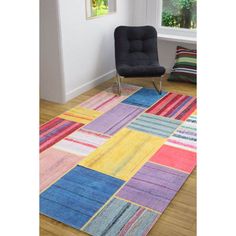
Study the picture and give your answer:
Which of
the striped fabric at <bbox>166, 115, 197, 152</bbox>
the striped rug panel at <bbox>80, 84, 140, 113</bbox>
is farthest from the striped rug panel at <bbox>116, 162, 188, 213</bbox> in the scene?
the striped rug panel at <bbox>80, 84, 140, 113</bbox>

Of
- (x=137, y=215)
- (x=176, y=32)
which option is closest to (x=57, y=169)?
(x=137, y=215)

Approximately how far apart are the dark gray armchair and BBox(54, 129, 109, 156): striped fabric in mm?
1142

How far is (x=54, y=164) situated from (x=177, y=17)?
3.12m

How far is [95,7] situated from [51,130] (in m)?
1.89

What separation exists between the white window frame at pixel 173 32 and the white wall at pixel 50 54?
5.90 ft

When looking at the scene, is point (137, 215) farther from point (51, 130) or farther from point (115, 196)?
point (51, 130)

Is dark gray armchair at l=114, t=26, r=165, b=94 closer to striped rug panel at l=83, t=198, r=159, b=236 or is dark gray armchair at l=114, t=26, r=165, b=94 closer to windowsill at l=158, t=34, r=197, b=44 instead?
windowsill at l=158, t=34, r=197, b=44

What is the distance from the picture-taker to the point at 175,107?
4.29 metres

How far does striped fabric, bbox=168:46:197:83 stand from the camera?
4957 mm

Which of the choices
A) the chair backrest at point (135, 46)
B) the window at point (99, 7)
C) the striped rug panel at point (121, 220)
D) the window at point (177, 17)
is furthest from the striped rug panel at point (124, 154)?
the window at point (177, 17)

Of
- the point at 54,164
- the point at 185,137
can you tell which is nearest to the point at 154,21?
the point at 185,137

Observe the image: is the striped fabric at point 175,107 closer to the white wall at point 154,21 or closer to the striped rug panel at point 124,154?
the striped rug panel at point 124,154

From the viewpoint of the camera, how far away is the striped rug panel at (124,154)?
3.01 metres
